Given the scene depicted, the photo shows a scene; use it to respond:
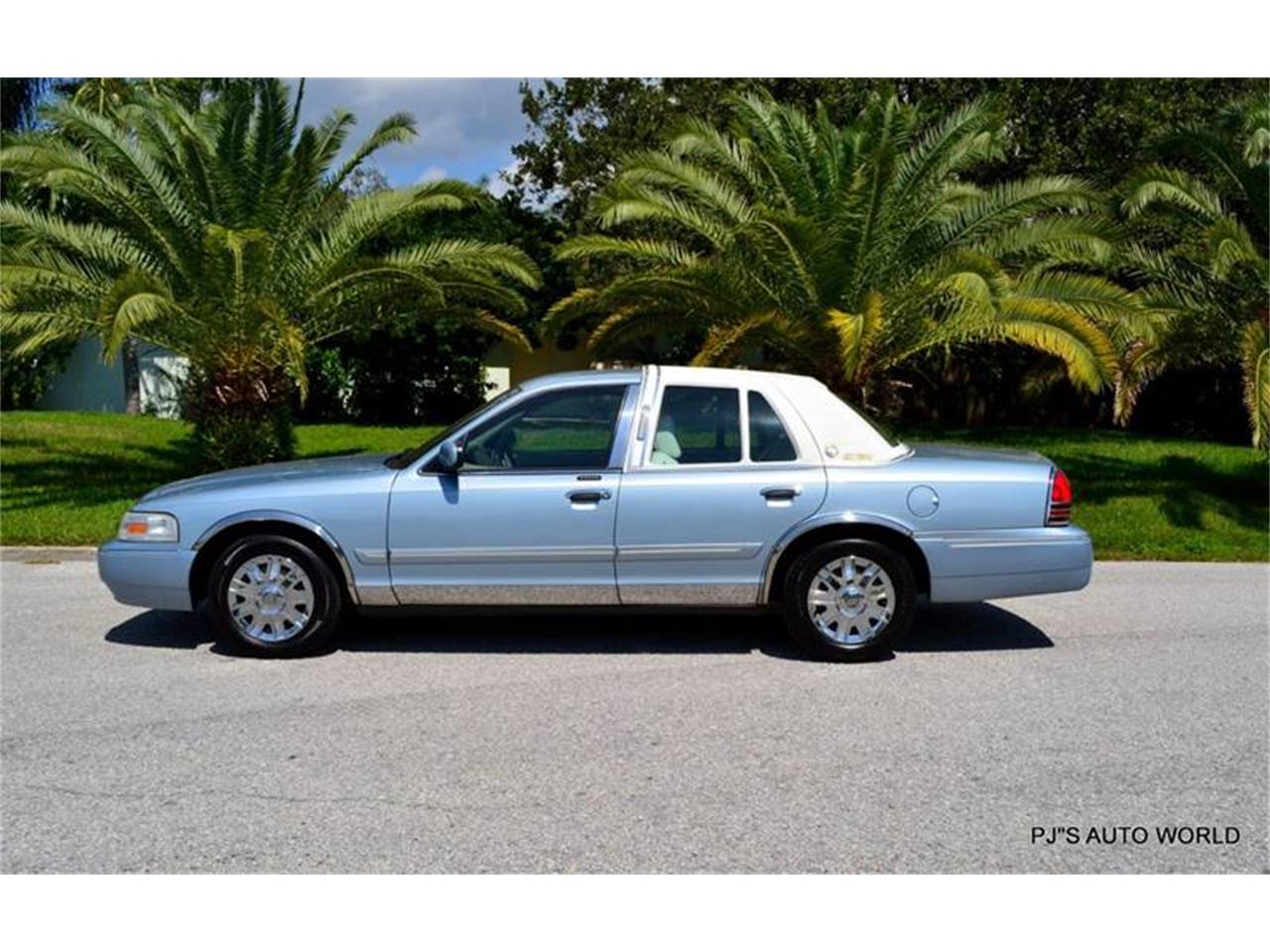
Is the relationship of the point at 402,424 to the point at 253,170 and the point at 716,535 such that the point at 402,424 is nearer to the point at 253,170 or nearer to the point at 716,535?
the point at 253,170

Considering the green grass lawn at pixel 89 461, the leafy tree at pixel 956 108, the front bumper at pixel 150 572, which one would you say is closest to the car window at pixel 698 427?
the front bumper at pixel 150 572

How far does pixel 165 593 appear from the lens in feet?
20.9

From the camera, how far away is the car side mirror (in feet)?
20.4

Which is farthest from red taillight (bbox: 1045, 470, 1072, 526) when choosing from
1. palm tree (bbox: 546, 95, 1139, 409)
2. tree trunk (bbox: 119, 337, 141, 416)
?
tree trunk (bbox: 119, 337, 141, 416)

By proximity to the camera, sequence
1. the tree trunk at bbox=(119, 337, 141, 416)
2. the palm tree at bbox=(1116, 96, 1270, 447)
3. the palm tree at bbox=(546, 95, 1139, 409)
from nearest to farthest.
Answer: the palm tree at bbox=(546, 95, 1139, 409) < the palm tree at bbox=(1116, 96, 1270, 447) < the tree trunk at bbox=(119, 337, 141, 416)

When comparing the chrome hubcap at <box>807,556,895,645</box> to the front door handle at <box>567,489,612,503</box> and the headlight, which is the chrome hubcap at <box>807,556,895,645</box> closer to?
the front door handle at <box>567,489,612,503</box>

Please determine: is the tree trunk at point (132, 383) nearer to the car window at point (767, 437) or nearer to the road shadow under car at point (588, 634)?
the road shadow under car at point (588, 634)

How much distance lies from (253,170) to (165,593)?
6.95 m

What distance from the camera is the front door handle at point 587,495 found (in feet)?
20.4

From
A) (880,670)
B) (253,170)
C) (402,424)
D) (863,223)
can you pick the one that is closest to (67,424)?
(402,424)

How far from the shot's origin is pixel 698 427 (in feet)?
21.2

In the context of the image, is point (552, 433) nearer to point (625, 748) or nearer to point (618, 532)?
point (618, 532)

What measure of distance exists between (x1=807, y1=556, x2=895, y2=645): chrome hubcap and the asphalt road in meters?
0.21

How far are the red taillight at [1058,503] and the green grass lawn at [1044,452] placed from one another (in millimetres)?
4298
